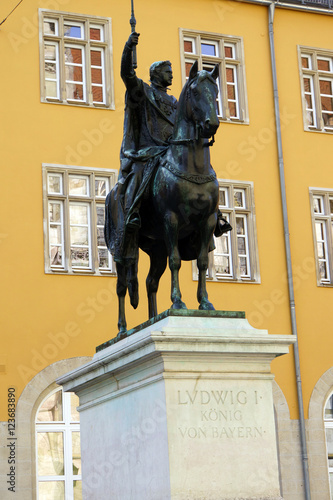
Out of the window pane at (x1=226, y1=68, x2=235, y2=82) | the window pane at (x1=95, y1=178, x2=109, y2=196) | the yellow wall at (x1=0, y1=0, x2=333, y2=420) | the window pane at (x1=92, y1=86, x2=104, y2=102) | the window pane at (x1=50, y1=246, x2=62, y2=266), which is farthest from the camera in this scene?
the window pane at (x1=226, y1=68, x2=235, y2=82)

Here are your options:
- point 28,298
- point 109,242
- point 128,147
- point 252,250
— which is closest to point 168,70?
point 128,147

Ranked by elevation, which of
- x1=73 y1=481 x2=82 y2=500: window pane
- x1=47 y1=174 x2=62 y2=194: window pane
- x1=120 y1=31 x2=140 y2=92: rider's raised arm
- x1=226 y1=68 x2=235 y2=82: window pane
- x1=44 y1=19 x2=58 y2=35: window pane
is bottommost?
x1=73 y1=481 x2=82 y2=500: window pane

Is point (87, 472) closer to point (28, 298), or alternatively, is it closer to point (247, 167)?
point (28, 298)

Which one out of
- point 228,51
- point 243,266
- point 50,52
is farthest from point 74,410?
point 228,51

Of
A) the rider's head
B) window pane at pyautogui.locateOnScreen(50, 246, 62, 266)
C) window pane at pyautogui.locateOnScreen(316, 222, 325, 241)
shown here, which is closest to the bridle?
the rider's head

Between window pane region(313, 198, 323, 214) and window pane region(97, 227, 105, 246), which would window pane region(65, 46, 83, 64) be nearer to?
window pane region(97, 227, 105, 246)

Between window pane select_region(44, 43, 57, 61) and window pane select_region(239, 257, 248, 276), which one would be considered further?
window pane select_region(239, 257, 248, 276)

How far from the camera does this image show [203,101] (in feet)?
27.9

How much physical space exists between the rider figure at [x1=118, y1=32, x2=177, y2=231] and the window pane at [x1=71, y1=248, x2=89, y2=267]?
8.59 metres

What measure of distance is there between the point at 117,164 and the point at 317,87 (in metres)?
4.85

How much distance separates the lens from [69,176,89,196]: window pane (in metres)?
18.5

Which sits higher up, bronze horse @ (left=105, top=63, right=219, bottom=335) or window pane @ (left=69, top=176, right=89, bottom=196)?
window pane @ (left=69, top=176, right=89, bottom=196)

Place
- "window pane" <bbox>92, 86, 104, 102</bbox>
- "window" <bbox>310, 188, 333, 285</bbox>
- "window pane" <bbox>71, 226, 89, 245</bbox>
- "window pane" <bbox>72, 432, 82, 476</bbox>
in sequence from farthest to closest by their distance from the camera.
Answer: "window" <bbox>310, 188, 333, 285</bbox>, "window pane" <bbox>92, 86, 104, 102</bbox>, "window pane" <bbox>71, 226, 89, 245</bbox>, "window pane" <bbox>72, 432, 82, 476</bbox>

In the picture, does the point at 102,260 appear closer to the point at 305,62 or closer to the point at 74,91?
the point at 74,91
